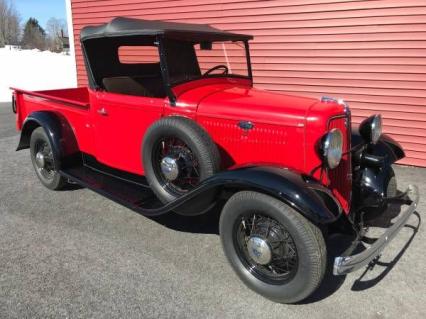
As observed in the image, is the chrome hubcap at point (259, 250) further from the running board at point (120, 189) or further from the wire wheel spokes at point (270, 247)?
the running board at point (120, 189)

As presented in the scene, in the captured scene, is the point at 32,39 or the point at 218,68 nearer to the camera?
the point at 218,68

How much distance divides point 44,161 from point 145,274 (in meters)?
2.26

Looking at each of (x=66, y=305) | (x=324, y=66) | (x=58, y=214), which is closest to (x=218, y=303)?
(x=66, y=305)

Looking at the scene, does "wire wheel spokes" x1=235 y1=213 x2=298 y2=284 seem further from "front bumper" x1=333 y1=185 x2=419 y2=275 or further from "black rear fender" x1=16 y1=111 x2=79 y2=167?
"black rear fender" x1=16 y1=111 x2=79 y2=167

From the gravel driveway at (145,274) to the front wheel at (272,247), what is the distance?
0.45 ft

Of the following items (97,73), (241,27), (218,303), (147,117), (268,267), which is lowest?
(218,303)

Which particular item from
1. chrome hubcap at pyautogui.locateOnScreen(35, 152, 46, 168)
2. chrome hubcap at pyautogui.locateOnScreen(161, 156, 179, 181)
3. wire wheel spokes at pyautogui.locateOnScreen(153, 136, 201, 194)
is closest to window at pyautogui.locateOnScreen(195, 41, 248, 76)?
wire wheel spokes at pyautogui.locateOnScreen(153, 136, 201, 194)

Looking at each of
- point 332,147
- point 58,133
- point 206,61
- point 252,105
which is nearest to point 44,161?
point 58,133

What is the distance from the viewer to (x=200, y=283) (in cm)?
289

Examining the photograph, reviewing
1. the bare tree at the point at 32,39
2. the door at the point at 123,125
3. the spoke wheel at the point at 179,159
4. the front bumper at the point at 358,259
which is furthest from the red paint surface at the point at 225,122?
the bare tree at the point at 32,39

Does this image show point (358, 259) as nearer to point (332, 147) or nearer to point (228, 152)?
point (332, 147)

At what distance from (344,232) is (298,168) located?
59 cm

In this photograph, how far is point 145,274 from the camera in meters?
2.99

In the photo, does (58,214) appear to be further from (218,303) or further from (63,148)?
(218,303)
